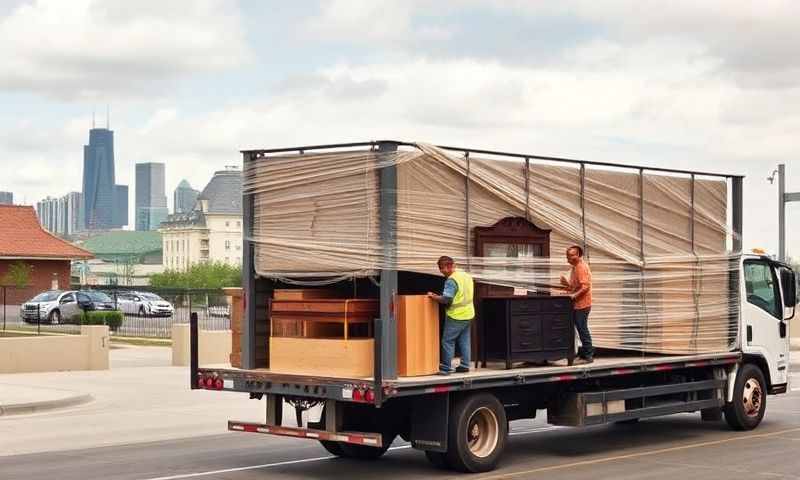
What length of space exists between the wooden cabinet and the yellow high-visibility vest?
7.2 inches

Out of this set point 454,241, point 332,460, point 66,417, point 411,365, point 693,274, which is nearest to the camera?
point 411,365

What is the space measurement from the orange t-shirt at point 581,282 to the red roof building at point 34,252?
44.2m

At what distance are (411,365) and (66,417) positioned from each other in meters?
8.60

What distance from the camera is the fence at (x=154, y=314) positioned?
36000 millimetres

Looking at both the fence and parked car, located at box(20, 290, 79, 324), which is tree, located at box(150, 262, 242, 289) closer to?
the fence

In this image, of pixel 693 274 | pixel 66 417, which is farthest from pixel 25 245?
pixel 693 274

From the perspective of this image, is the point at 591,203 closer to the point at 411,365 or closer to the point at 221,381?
the point at 411,365

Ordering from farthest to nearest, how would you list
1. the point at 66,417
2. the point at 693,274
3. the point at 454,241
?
the point at 66,417 < the point at 693,274 < the point at 454,241

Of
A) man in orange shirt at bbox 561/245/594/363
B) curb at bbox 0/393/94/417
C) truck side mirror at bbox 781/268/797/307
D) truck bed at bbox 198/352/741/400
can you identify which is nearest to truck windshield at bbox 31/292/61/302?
curb at bbox 0/393/94/417

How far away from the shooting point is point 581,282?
13867 millimetres

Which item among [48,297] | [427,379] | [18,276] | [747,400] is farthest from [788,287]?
[18,276]

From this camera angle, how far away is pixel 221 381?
13203 mm

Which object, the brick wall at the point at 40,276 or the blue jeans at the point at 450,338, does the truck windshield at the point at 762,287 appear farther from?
the brick wall at the point at 40,276

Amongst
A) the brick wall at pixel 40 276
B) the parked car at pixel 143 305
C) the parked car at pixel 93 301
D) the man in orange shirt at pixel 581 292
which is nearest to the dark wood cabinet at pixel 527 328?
the man in orange shirt at pixel 581 292
